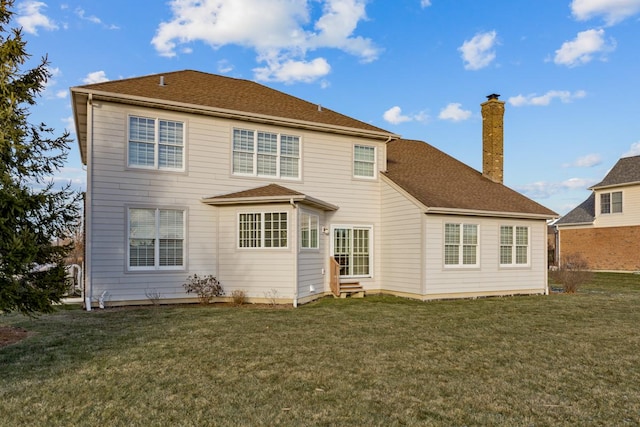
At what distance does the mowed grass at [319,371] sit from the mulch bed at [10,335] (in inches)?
10.4

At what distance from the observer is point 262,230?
12609mm

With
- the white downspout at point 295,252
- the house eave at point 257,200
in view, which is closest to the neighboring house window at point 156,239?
the house eave at point 257,200

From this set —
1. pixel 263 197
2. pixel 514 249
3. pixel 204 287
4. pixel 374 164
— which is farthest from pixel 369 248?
pixel 204 287

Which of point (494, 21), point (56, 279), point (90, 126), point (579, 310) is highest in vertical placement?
point (494, 21)

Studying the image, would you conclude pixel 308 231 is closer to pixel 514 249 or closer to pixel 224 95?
pixel 224 95

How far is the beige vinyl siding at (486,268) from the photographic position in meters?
13.8

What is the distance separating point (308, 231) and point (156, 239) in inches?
171

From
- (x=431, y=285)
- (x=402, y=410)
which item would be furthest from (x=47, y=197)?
(x=431, y=285)

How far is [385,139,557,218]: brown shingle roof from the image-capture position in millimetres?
14622

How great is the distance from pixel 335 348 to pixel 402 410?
2.65 meters

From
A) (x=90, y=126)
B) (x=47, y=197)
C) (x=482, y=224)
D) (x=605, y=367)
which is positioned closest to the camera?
(x=605, y=367)

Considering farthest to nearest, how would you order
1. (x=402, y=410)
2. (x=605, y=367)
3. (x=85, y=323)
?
(x=85, y=323)
(x=605, y=367)
(x=402, y=410)

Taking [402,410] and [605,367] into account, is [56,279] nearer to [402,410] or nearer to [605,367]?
[402,410]

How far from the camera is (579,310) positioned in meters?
11.6
